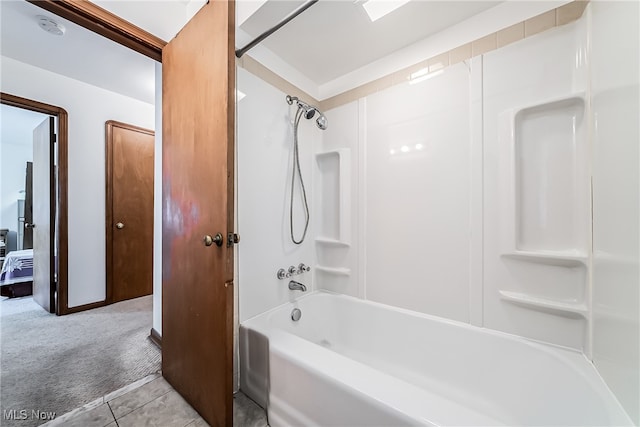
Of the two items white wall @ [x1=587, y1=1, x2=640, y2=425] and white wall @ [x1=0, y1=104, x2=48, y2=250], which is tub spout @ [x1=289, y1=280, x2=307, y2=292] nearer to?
white wall @ [x1=587, y1=1, x2=640, y2=425]

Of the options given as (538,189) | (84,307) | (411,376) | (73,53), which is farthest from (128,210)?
(538,189)

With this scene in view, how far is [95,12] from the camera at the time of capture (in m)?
1.17

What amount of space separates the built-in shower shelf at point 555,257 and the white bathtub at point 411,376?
42 centimetres

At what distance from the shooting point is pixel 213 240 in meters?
1.09

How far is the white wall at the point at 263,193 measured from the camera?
151 centimetres

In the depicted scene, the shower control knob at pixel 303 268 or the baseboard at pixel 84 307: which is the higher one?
the shower control knob at pixel 303 268

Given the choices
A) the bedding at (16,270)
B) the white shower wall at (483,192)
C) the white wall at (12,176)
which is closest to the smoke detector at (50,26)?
the white shower wall at (483,192)

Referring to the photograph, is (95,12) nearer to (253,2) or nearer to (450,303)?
(253,2)

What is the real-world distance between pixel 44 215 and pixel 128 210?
75 cm

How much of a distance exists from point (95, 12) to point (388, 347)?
249 centimetres

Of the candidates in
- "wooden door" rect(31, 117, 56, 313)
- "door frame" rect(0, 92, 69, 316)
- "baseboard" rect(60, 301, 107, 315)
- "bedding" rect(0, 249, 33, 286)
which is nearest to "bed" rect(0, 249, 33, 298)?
"bedding" rect(0, 249, 33, 286)

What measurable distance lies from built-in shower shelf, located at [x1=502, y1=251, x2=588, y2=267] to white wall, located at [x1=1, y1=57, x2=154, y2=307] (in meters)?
3.60

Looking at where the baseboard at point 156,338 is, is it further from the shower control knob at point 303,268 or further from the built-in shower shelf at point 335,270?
the built-in shower shelf at point 335,270

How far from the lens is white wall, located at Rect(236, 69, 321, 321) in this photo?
151 centimetres
